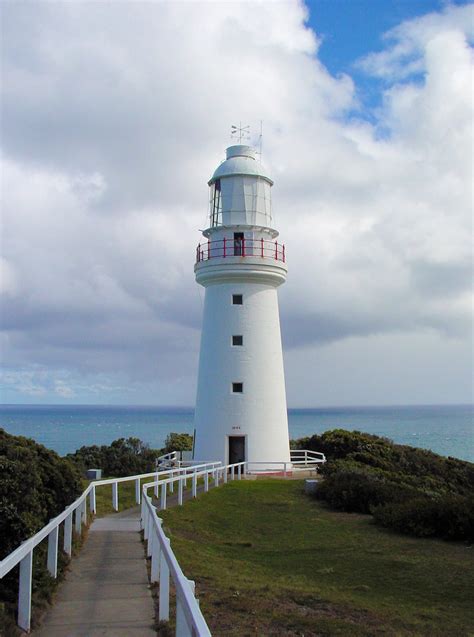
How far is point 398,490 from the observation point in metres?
17.7

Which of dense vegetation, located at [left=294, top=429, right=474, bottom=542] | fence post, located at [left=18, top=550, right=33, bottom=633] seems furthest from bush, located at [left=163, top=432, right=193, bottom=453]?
fence post, located at [left=18, top=550, right=33, bottom=633]

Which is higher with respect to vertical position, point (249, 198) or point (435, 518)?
point (249, 198)

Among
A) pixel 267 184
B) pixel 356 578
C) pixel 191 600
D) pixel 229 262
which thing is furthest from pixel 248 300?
pixel 191 600

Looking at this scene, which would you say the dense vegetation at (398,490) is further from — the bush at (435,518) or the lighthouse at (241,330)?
the lighthouse at (241,330)

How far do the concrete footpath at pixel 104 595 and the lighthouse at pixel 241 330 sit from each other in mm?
13237

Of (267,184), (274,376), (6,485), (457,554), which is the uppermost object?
(267,184)

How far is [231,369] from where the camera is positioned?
2517cm

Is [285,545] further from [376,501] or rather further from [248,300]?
[248,300]

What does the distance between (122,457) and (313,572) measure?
30232 mm

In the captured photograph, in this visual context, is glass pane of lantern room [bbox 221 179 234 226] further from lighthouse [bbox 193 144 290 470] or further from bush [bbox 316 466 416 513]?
bush [bbox 316 466 416 513]

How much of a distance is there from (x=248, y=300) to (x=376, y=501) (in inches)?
416

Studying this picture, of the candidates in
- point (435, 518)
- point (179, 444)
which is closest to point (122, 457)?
point (179, 444)

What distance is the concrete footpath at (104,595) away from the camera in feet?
21.7

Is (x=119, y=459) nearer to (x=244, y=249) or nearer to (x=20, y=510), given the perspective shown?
(x=244, y=249)
